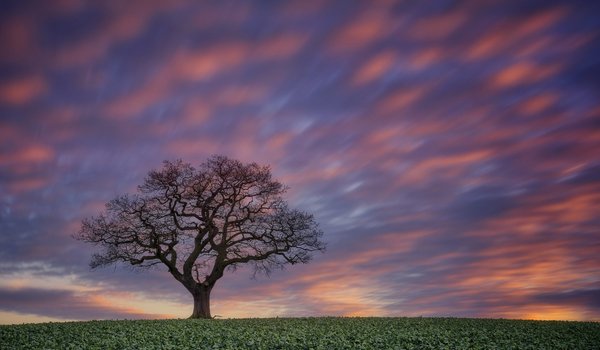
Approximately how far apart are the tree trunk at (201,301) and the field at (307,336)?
13.8m

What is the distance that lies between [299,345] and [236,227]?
86.2 feet

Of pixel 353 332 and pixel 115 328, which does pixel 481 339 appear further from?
pixel 115 328

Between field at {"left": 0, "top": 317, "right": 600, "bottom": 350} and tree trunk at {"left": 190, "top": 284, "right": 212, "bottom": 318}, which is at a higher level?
tree trunk at {"left": 190, "top": 284, "right": 212, "bottom": 318}

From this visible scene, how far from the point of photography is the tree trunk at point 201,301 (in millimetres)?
47094

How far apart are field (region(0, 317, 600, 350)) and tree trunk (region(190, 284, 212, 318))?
13.8 meters

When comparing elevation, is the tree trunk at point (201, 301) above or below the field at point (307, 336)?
above

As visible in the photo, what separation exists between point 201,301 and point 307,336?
22.7 m

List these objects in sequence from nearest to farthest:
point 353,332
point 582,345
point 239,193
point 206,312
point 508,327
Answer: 1. point 582,345
2. point 353,332
3. point 508,327
4. point 206,312
5. point 239,193

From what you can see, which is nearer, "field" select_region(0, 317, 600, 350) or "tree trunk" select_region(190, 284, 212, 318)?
"field" select_region(0, 317, 600, 350)

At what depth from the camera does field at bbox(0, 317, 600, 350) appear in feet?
81.9

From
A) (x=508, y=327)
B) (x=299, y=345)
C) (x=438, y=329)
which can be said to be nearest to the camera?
(x=299, y=345)

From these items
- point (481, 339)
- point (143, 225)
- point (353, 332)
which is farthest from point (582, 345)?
point (143, 225)

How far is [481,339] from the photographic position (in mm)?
28109

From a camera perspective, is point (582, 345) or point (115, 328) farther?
point (115, 328)
